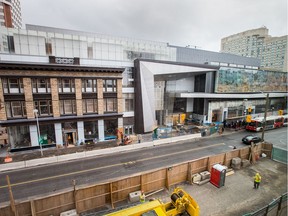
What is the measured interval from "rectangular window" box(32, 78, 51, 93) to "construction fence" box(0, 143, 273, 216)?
17.5m

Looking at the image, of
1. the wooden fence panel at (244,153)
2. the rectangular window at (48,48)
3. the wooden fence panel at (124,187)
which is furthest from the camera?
the rectangular window at (48,48)

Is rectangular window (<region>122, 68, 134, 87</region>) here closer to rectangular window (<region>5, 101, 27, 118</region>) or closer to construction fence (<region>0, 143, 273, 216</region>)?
rectangular window (<region>5, 101, 27, 118</region>)

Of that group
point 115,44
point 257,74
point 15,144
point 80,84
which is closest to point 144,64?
point 115,44

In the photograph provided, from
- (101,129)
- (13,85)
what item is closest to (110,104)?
(101,129)

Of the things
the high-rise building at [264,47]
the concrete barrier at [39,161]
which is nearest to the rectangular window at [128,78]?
the concrete barrier at [39,161]

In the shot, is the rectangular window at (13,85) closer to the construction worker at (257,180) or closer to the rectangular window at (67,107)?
the rectangular window at (67,107)

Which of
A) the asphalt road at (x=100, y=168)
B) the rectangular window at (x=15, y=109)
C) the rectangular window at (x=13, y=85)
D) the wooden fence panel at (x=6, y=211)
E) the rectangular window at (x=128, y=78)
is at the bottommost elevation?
the asphalt road at (x=100, y=168)

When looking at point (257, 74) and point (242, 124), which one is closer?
point (242, 124)

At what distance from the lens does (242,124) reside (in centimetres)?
3369

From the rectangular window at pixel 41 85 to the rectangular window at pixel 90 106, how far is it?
18.1 feet

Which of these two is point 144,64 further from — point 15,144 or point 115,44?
point 15,144

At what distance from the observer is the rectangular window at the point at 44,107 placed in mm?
21997

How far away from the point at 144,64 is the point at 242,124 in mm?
26769

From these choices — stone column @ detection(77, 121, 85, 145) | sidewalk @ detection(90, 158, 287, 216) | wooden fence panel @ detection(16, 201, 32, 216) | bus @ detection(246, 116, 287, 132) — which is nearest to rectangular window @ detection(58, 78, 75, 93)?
stone column @ detection(77, 121, 85, 145)
